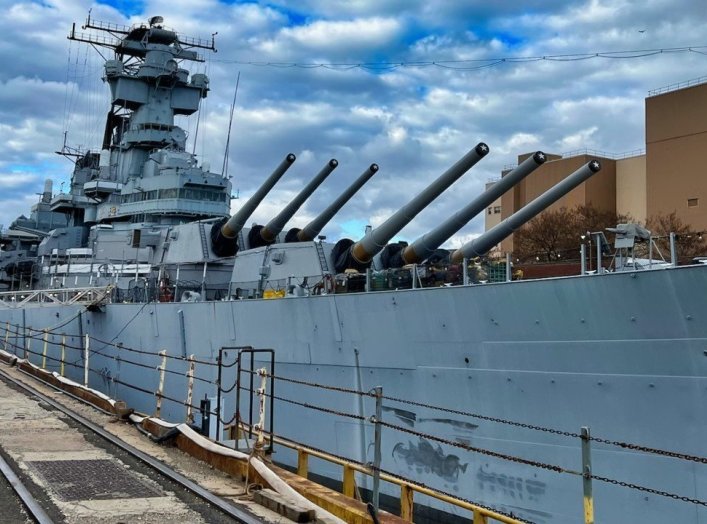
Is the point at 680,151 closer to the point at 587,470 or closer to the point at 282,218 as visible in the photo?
the point at 282,218

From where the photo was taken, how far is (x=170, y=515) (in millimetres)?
4609

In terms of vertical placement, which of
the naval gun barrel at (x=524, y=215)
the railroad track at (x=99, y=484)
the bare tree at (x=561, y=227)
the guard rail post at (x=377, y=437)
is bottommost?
the railroad track at (x=99, y=484)

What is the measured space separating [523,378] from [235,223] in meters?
8.46

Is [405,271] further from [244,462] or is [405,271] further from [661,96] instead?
[661,96]

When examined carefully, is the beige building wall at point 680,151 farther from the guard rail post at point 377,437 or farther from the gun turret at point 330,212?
the guard rail post at point 377,437

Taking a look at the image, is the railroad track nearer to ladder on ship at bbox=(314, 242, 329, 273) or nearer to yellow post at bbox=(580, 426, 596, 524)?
yellow post at bbox=(580, 426, 596, 524)

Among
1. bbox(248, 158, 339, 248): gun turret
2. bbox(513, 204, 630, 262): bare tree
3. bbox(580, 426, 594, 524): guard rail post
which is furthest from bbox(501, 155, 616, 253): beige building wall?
bbox(580, 426, 594, 524): guard rail post

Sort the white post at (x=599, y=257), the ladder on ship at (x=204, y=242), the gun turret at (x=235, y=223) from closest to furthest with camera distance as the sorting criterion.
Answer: the white post at (x=599, y=257) → the gun turret at (x=235, y=223) → the ladder on ship at (x=204, y=242)

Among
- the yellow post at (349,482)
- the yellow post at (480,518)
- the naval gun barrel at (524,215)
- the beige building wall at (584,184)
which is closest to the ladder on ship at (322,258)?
the naval gun barrel at (524,215)

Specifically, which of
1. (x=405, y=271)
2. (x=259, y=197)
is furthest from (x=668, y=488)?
(x=259, y=197)

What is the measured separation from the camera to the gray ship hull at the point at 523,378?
21.8 feet

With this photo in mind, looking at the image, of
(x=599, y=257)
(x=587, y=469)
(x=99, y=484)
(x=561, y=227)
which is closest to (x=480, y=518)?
(x=587, y=469)

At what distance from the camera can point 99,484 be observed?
17.4 feet

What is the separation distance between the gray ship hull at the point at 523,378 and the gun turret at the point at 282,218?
2833mm
